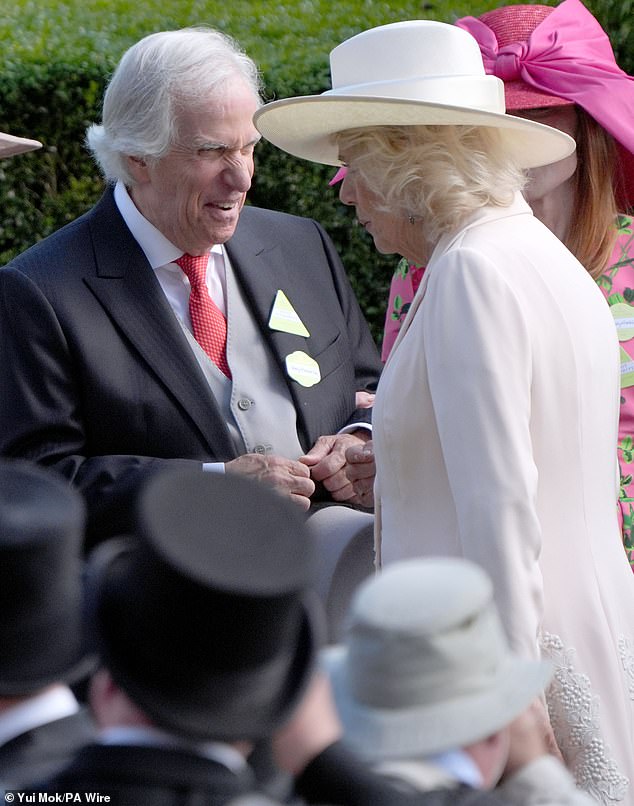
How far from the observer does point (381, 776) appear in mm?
1463

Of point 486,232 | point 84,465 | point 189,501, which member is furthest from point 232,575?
point 84,465

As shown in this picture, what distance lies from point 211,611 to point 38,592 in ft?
0.87

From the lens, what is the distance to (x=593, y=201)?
3471 millimetres

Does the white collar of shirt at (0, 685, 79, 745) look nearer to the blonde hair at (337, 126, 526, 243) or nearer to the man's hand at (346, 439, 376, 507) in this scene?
the blonde hair at (337, 126, 526, 243)

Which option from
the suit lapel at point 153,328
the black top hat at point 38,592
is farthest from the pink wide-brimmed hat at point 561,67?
the black top hat at point 38,592

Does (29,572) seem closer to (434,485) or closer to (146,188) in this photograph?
(434,485)

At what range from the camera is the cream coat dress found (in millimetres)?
2385

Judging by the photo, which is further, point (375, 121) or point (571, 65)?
point (571, 65)

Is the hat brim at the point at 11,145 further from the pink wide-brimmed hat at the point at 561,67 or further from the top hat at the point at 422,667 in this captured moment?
the top hat at the point at 422,667

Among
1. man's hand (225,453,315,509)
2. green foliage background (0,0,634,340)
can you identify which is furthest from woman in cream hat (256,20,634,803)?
green foliage background (0,0,634,340)

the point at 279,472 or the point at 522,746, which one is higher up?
the point at 522,746

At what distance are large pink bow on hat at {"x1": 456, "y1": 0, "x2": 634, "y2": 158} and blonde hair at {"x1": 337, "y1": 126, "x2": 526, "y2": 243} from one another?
2.74 ft

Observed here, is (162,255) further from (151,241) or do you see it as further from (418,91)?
(418,91)

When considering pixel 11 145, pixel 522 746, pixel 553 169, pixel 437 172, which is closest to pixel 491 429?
pixel 437 172
